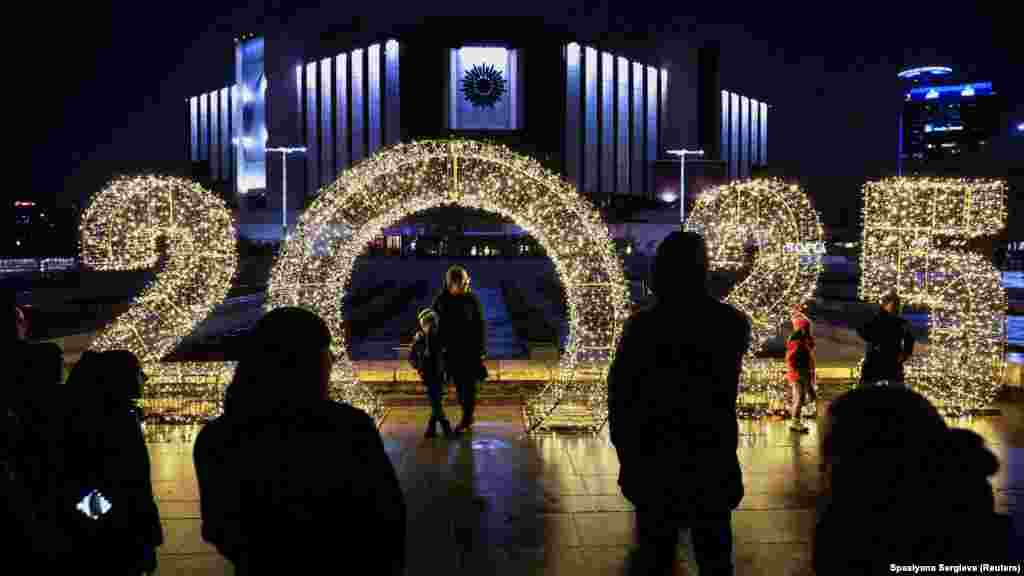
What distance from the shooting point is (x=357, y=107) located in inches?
2739

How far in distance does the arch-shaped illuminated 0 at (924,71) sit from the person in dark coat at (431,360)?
100136 millimetres

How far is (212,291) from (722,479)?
22.8 feet

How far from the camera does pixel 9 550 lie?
260cm

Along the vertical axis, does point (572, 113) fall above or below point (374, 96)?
below

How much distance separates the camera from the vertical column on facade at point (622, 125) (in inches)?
2899

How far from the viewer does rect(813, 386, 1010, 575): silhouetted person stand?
75.2 inches

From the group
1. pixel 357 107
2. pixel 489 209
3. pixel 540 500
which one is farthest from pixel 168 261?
pixel 357 107

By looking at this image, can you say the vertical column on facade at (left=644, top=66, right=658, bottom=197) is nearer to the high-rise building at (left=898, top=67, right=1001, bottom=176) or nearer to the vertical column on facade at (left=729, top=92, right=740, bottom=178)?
the vertical column on facade at (left=729, top=92, right=740, bottom=178)

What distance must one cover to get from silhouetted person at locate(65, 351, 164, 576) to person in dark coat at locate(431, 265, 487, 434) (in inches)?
178

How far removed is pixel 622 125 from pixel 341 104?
80.0ft

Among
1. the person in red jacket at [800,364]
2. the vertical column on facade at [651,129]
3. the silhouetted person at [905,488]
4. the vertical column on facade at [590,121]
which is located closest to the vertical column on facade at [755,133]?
the vertical column on facade at [651,129]

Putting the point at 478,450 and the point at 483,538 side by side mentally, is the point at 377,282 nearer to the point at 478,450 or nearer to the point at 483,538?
the point at 478,450

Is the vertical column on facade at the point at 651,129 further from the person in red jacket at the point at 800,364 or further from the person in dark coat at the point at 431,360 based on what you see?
the person in dark coat at the point at 431,360

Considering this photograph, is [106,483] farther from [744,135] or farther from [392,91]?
[744,135]
